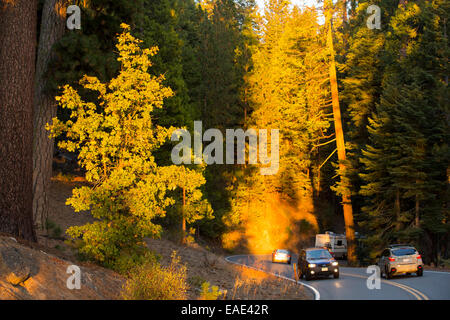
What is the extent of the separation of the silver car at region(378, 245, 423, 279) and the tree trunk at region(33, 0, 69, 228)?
14.7 m

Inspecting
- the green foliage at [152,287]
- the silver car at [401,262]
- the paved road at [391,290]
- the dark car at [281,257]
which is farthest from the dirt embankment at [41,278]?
the dark car at [281,257]

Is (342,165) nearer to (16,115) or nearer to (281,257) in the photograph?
(281,257)

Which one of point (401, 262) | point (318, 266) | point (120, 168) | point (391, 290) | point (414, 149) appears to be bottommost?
point (318, 266)

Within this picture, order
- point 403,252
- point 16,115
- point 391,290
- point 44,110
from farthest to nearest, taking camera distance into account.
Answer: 1. point 403,252
2. point 391,290
3. point 44,110
4. point 16,115

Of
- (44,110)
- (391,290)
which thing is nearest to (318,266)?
(391,290)

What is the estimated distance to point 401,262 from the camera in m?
20.7

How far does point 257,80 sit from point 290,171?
37.8 feet

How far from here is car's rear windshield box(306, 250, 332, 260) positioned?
2242 centimetres

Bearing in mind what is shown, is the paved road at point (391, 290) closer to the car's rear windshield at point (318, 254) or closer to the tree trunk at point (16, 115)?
the car's rear windshield at point (318, 254)

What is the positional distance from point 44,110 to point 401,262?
1611 cm

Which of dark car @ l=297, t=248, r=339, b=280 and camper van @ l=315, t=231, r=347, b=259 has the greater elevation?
dark car @ l=297, t=248, r=339, b=280

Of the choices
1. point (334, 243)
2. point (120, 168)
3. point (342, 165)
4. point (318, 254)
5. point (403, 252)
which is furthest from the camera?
point (334, 243)

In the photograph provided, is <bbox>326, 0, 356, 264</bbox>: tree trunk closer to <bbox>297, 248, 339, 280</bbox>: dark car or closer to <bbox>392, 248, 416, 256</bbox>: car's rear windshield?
<bbox>297, 248, 339, 280</bbox>: dark car

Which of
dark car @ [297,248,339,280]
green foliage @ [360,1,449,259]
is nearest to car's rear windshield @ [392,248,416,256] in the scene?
dark car @ [297,248,339,280]
